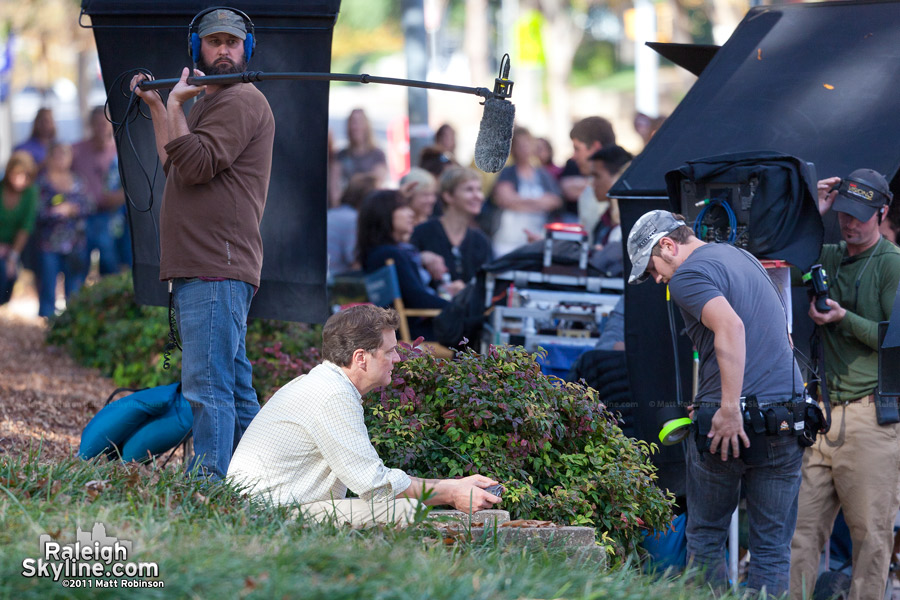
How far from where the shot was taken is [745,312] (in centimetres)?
503

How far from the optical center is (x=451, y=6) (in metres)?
72.6

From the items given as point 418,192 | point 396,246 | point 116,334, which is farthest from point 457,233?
point 116,334

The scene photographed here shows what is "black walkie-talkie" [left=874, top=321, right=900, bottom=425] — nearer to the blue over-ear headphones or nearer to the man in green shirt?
the man in green shirt

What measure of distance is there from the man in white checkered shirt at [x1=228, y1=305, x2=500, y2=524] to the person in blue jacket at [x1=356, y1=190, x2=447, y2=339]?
181 inches

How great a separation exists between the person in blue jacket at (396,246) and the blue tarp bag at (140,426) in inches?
151

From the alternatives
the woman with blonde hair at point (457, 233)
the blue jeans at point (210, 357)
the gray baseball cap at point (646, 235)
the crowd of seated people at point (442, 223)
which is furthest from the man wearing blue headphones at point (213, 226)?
the woman with blonde hair at point (457, 233)

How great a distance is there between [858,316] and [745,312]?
1.14m

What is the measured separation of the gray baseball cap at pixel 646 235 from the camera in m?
5.18

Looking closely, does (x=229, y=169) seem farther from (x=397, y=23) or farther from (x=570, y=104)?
(x=397, y=23)

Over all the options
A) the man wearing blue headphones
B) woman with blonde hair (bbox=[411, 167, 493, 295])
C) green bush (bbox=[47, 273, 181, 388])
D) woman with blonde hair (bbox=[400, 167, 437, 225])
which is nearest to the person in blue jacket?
woman with blonde hair (bbox=[411, 167, 493, 295])

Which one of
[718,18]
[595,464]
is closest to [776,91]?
[595,464]

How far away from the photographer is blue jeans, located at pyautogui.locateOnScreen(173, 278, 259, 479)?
5160mm

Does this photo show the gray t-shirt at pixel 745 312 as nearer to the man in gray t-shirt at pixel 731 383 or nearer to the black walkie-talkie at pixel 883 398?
the man in gray t-shirt at pixel 731 383

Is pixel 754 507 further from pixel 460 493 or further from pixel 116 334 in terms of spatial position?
pixel 116 334
